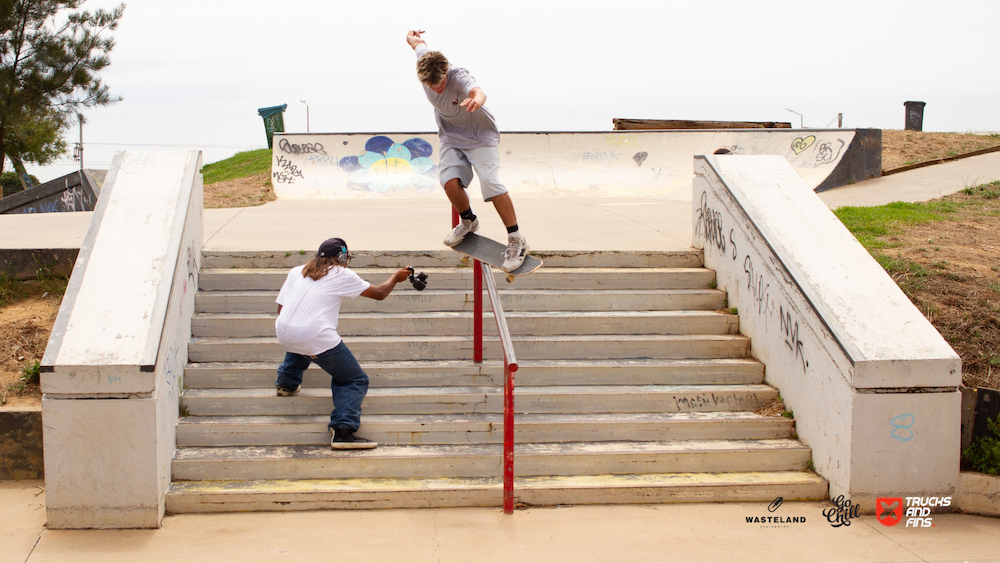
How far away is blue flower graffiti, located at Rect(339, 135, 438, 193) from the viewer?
13.9 metres

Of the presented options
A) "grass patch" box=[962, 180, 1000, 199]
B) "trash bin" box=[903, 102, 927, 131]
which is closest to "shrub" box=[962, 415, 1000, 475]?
"grass patch" box=[962, 180, 1000, 199]

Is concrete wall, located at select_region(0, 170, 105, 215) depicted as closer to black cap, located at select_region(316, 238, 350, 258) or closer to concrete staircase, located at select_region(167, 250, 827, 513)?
concrete staircase, located at select_region(167, 250, 827, 513)

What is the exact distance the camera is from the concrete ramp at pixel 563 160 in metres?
13.7

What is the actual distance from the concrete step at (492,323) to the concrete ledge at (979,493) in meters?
1.83

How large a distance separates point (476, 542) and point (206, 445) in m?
1.93

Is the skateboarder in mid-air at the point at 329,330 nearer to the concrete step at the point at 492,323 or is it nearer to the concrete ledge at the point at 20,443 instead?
the concrete step at the point at 492,323

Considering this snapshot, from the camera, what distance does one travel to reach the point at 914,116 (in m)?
18.6

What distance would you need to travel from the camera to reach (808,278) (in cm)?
479

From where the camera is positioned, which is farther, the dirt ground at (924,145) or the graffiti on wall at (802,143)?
the dirt ground at (924,145)

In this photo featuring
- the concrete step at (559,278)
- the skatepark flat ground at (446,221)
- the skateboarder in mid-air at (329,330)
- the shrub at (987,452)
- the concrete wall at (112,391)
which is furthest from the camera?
the skatepark flat ground at (446,221)

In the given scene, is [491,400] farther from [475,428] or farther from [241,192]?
[241,192]

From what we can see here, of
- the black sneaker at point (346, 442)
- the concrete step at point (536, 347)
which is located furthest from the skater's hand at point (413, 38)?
the black sneaker at point (346, 442)

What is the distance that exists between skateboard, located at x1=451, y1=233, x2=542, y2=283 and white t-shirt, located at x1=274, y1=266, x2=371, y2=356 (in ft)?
2.56

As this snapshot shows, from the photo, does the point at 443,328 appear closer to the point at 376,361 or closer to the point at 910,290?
the point at 376,361
